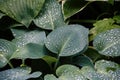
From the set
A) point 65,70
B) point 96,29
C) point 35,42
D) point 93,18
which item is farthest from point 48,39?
point 93,18

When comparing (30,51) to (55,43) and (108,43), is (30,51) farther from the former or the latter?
(108,43)

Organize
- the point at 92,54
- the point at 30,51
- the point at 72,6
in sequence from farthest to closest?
the point at 72,6, the point at 92,54, the point at 30,51

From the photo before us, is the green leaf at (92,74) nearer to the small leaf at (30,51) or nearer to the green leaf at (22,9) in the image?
the small leaf at (30,51)

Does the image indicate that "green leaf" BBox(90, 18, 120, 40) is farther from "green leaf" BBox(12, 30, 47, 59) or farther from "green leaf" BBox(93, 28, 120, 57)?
"green leaf" BBox(12, 30, 47, 59)

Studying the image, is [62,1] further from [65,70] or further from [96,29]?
[65,70]

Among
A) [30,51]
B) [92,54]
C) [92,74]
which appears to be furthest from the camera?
[92,54]

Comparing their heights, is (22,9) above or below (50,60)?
above

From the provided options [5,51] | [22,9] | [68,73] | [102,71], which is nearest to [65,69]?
[68,73]

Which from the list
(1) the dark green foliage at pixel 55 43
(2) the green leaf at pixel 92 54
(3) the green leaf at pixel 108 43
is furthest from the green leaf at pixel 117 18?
(2) the green leaf at pixel 92 54
